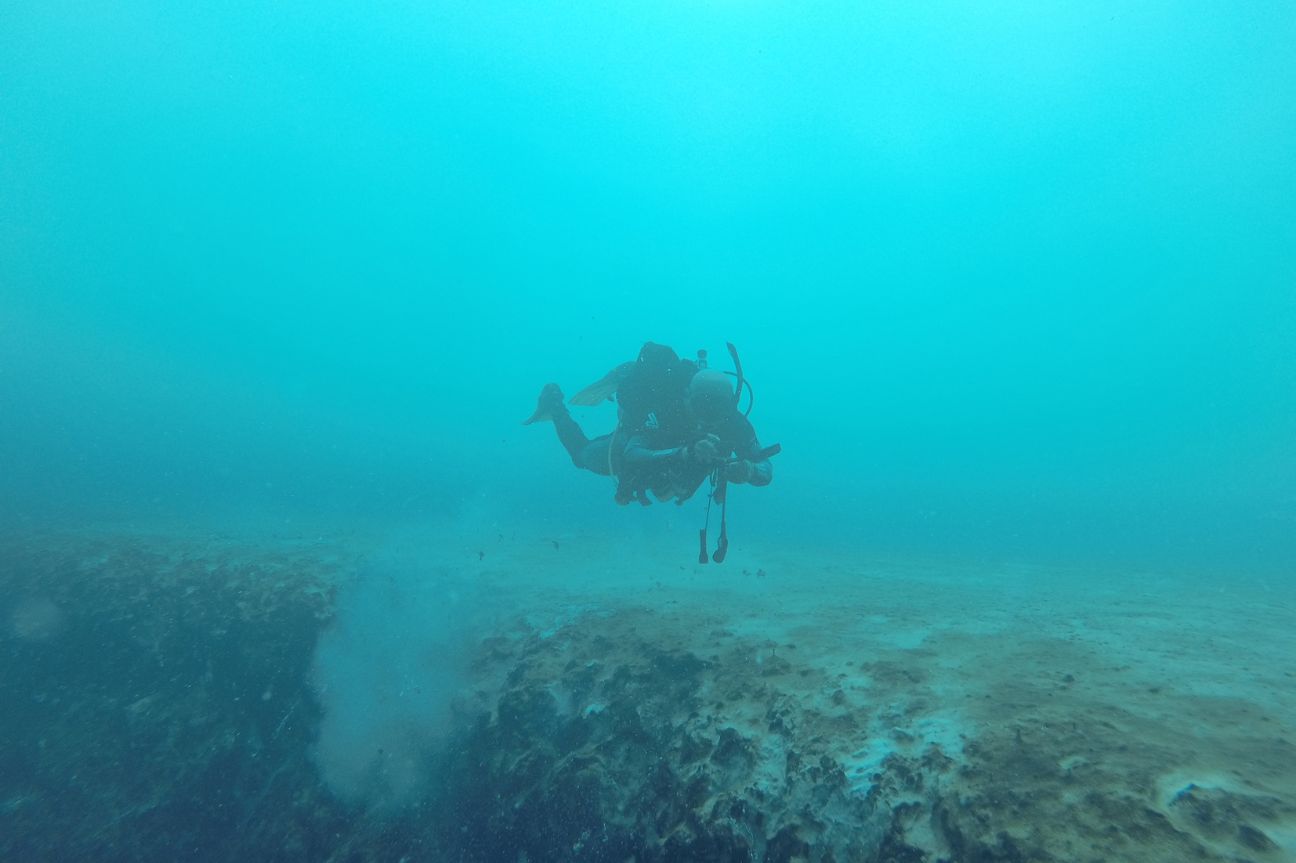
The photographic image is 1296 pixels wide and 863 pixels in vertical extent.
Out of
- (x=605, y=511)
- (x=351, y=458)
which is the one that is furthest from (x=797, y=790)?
(x=351, y=458)

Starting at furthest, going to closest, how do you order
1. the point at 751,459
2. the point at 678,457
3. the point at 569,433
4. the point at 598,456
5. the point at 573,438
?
the point at 569,433 < the point at 573,438 < the point at 598,456 < the point at 751,459 < the point at 678,457

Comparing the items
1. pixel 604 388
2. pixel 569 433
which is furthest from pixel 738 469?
pixel 569 433

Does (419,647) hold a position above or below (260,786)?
above

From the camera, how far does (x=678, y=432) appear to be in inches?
340

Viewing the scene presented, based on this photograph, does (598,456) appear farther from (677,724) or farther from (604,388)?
(677,724)

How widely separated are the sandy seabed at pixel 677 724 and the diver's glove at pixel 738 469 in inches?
76.3

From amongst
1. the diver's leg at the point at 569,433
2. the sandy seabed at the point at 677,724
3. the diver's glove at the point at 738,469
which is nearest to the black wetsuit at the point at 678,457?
the diver's glove at the point at 738,469

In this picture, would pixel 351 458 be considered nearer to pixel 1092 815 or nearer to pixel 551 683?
pixel 551 683

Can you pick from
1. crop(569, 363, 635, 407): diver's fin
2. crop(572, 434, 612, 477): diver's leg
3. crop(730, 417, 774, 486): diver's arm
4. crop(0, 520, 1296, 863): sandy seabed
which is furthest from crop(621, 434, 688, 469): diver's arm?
crop(0, 520, 1296, 863): sandy seabed

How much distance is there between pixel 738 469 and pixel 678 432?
123 centimetres

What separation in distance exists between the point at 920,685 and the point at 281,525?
18983 mm

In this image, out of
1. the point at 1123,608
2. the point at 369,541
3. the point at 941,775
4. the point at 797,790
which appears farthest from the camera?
the point at 369,541

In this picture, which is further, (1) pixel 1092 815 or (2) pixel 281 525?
(2) pixel 281 525

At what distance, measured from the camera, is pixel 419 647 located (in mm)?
7477
